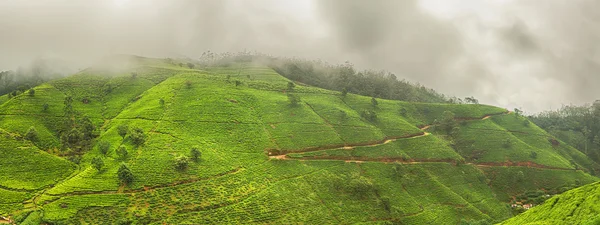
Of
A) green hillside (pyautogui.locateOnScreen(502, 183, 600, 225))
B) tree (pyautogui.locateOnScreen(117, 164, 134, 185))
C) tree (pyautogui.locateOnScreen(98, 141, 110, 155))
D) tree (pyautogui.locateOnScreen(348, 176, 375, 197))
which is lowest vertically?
tree (pyautogui.locateOnScreen(348, 176, 375, 197))

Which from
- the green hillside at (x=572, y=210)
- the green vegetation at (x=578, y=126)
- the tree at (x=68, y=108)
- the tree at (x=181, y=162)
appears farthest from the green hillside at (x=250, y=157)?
the green hillside at (x=572, y=210)

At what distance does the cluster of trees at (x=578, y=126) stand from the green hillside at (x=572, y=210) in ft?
429

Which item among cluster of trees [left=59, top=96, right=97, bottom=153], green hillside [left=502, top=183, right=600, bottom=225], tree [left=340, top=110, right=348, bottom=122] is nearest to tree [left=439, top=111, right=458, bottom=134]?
tree [left=340, top=110, right=348, bottom=122]

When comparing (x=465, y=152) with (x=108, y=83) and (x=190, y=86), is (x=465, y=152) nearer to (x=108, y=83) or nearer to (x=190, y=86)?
(x=190, y=86)

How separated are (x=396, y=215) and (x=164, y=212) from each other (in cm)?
4547

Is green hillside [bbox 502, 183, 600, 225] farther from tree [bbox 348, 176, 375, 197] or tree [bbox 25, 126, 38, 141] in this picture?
tree [bbox 25, 126, 38, 141]

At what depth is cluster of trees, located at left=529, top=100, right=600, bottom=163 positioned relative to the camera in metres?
142

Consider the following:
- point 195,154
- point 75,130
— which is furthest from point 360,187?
point 75,130

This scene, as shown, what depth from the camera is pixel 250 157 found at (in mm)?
77562

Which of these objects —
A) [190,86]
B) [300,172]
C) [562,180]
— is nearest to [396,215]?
[300,172]

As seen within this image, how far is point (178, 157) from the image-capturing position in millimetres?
68000

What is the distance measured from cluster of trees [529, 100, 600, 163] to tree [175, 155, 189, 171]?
492 feet

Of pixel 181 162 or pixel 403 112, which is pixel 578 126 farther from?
pixel 181 162

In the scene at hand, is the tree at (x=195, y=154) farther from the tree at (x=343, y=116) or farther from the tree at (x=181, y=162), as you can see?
the tree at (x=343, y=116)
